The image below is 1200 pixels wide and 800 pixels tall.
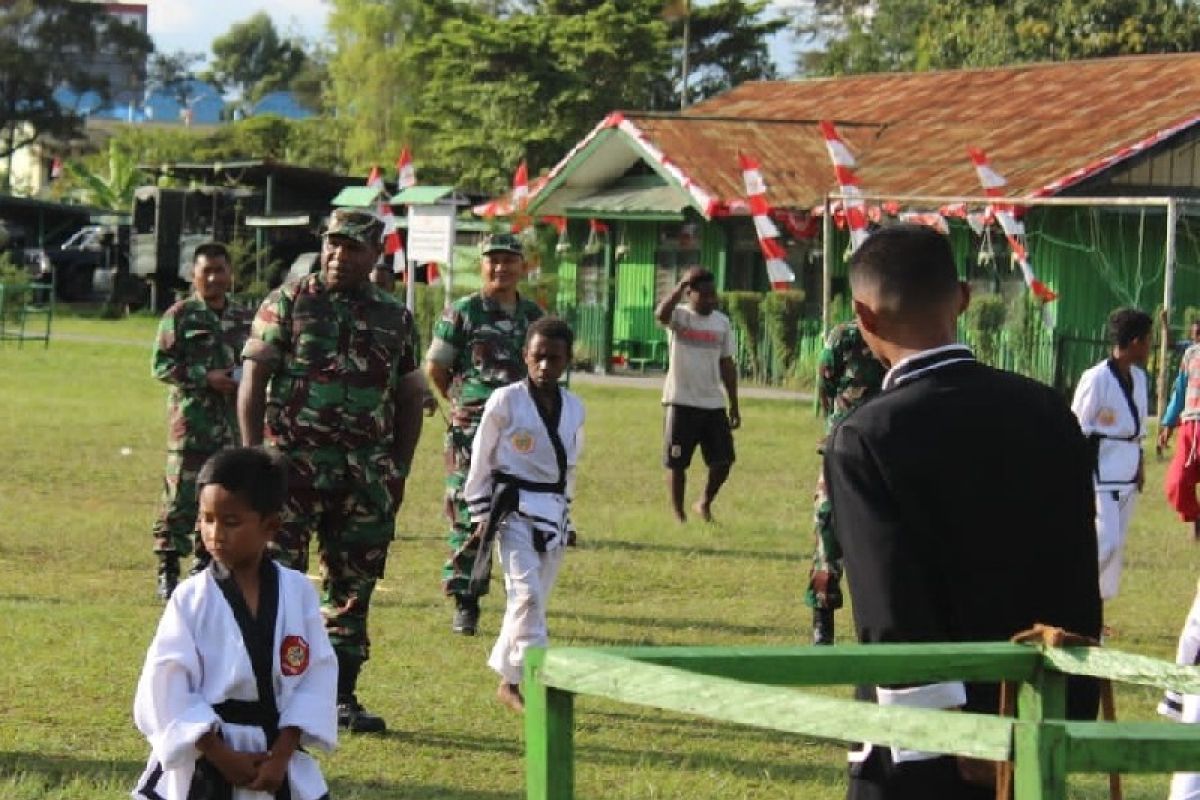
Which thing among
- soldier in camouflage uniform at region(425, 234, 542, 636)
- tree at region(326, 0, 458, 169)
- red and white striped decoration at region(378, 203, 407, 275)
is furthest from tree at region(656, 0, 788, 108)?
soldier in camouflage uniform at region(425, 234, 542, 636)

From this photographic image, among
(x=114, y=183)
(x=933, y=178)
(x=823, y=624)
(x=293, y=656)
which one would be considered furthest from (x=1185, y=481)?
(x=114, y=183)

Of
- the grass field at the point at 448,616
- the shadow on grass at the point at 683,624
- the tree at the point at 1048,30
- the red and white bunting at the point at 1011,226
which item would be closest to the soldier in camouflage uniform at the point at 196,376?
the grass field at the point at 448,616

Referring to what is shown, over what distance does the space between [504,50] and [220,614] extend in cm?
4639

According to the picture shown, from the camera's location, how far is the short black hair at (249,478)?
18.1ft

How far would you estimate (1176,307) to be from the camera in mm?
28797

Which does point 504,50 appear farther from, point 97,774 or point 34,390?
point 97,774

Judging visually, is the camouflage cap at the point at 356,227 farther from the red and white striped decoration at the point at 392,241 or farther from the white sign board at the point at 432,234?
the red and white striped decoration at the point at 392,241

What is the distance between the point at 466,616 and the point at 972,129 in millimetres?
23224

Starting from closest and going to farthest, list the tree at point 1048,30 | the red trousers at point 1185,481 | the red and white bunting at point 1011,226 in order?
the red trousers at point 1185,481 < the red and white bunting at point 1011,226 < the tree at point 1048,30

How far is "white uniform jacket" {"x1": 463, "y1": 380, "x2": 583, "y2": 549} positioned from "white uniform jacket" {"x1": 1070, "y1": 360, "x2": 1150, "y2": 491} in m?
3.58

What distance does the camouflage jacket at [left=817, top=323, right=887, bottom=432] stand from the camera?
10156mm

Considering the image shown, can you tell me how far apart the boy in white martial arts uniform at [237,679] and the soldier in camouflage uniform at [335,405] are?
2.56 metres

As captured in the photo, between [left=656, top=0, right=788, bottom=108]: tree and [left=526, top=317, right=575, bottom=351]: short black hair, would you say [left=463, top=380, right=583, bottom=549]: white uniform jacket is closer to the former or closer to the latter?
[left=526, top=317, right=575, bottom=351]: short black hair

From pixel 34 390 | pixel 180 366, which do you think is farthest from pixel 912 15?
pixel 180 366
